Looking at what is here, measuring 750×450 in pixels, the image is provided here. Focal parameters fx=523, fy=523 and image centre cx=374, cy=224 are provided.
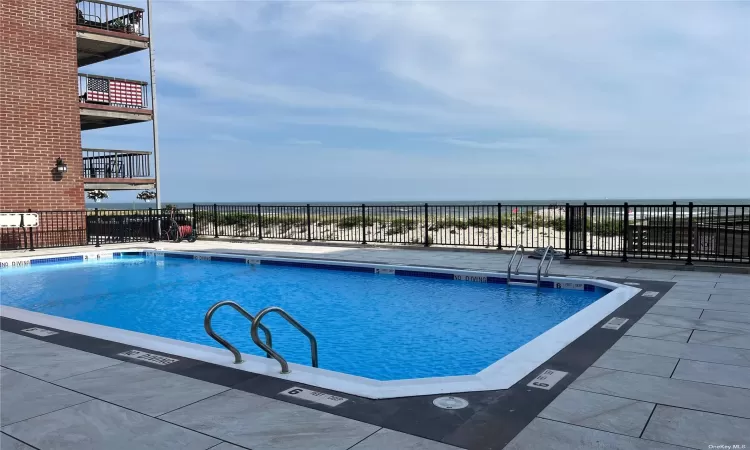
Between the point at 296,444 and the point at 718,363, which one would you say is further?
the point at 718,363

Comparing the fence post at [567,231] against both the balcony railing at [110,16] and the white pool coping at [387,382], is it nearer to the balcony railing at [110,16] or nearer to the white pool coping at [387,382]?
the white pool coping at [387,382]

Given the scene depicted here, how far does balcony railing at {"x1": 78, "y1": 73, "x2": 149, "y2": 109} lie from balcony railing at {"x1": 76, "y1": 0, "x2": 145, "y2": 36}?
75.0 inches

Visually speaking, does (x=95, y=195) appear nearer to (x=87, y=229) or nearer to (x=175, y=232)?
(x=87, y=229)

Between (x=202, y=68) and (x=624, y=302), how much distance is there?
22674mm

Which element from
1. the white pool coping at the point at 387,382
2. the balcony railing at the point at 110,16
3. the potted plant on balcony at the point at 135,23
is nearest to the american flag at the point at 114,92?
the balcony railing at the point at 110,16

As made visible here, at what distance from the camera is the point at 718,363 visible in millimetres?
4258

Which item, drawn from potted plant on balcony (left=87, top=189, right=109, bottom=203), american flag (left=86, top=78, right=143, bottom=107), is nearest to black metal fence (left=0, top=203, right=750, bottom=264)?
Answer: potted plant on balcony (left=87, top=189, right=109, bottom=203)

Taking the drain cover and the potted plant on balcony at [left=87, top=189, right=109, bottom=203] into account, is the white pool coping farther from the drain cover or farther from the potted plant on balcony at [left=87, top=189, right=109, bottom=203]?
the potted plant on balcony at [left=87, top=189, right=109, bottom=203]

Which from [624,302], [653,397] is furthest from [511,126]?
[653,397]

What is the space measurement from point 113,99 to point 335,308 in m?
16.1

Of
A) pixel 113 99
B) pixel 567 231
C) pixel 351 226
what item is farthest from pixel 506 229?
pixel 113 99

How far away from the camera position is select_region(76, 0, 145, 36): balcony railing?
1945cm

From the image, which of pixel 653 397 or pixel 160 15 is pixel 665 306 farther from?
pixel 160 15

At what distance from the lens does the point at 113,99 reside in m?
20.0
